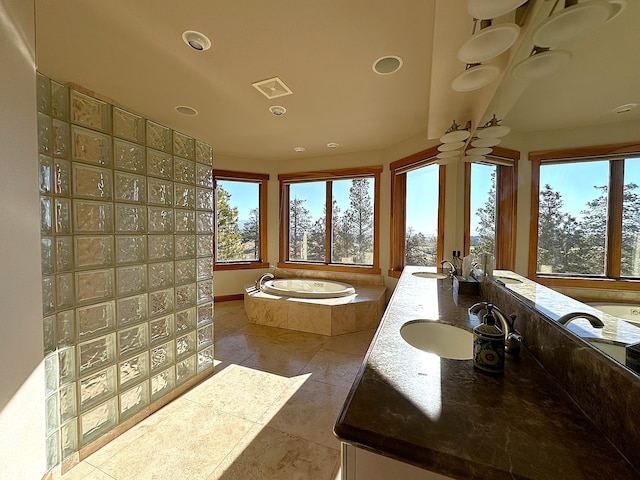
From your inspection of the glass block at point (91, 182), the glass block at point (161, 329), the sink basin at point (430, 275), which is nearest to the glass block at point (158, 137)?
the glass block at point (91, 182)

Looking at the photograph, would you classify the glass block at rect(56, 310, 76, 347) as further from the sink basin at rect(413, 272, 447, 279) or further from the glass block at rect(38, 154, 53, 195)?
the sink basin at rect(413, 272, 447, 279)

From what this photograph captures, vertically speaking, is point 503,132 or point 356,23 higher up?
point 356,23

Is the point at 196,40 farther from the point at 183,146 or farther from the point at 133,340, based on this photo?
the point at 133,340

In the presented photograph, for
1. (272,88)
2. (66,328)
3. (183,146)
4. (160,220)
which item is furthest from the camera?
(272,88)

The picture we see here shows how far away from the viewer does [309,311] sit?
3154mm

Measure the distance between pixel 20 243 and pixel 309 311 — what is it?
256cm

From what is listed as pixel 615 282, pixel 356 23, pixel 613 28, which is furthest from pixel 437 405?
pixel 356 23

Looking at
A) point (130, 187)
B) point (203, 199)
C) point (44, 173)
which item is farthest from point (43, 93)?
point (203, 199)

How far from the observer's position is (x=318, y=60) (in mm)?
1860

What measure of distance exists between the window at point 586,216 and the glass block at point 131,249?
83.1 inches

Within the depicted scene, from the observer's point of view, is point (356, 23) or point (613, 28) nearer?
point (613, 28)

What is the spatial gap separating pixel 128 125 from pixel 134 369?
61.2 inches

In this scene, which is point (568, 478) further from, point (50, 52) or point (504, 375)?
point (50, 52)

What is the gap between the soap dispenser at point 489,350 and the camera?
77 cm
